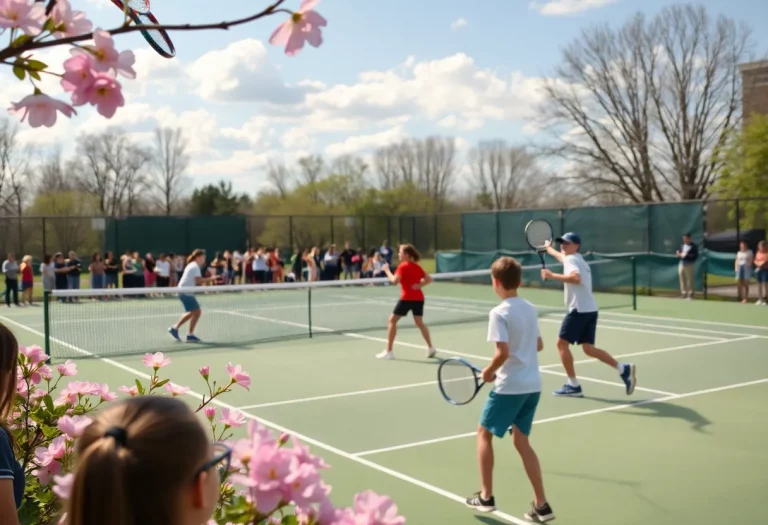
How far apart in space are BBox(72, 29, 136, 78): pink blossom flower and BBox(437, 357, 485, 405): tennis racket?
196 inches

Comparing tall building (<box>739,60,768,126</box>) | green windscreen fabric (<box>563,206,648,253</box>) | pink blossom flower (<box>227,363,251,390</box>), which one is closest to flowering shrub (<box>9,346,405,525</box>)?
pink blossom flower (<box>227,363,251,390</box>)

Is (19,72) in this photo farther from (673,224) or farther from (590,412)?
(673,224)

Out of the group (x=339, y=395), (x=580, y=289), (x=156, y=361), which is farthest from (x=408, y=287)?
(x=156, y=361)

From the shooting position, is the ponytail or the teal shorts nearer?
the ponytail

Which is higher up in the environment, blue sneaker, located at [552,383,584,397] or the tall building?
the tall building

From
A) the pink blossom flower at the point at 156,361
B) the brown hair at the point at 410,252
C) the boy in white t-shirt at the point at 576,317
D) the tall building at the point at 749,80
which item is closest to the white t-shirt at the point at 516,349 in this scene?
the pink blossom flower at the point at 156,361

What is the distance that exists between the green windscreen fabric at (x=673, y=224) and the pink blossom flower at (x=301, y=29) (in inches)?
855

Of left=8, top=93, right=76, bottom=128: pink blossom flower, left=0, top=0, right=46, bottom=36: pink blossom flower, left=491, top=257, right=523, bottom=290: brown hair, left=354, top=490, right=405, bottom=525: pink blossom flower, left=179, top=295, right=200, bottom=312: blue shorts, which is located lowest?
left=179, top=295, right=200, bottom=312: blue shorts

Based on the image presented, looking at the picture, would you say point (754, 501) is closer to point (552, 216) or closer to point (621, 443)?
point (621, 443)

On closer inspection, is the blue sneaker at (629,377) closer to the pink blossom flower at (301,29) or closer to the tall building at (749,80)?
the pink blossom flower at (301,29)

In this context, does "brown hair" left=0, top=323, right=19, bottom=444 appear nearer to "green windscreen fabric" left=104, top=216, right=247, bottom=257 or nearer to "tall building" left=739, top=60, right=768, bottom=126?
"green windscreen fabric" left=104, top=216, right=247, bottom=257

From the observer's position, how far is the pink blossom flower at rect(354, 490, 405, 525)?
1604 mm

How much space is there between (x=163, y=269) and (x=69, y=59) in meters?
24.1

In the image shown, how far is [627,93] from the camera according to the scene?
128ft
